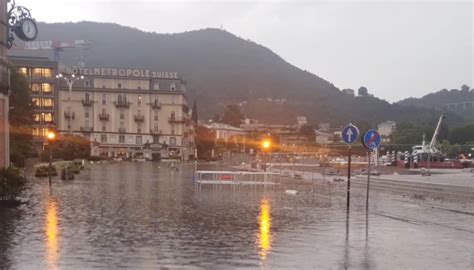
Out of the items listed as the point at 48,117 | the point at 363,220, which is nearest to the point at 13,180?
the point at 363,220

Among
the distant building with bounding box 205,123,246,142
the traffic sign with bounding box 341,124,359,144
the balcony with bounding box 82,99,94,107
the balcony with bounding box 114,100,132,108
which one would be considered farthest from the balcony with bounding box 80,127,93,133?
the traffic sign with bounding box 341,124,359,144

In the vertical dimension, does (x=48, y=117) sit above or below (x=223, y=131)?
above

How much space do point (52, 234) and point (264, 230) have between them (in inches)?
217

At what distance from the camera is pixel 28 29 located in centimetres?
2494

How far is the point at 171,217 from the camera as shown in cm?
1730

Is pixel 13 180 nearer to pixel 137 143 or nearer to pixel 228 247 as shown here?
pixel 228 247

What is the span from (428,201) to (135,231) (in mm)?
15357

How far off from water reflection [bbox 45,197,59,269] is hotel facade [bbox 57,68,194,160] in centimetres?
10103

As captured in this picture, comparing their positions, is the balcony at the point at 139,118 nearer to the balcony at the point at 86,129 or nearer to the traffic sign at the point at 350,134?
the balcony at the point at 86,129

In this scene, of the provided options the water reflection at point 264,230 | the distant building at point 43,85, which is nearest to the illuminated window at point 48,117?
the distant building at point 43,85

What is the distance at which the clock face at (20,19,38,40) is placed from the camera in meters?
24.7

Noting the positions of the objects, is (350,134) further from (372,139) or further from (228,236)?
(228,236)

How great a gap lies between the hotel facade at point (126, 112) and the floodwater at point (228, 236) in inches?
3987

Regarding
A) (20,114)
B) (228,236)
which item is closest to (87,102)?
(20,114)
